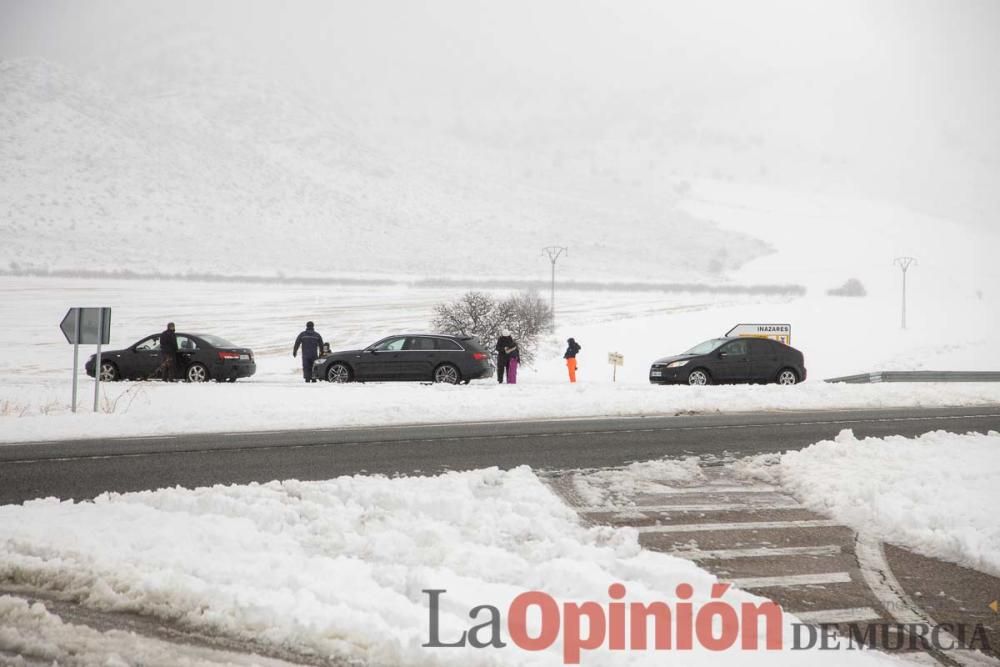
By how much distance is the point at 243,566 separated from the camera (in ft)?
18.7

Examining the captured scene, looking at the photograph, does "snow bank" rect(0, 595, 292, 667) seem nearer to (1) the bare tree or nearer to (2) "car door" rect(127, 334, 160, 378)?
(2) "car door" rect(127, 334, 160, 378)

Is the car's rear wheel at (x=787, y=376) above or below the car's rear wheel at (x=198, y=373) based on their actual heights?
above

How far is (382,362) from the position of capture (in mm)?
23141

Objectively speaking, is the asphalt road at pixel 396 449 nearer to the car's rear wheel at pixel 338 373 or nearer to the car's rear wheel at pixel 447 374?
the car's rear wheel at pixel 447 374

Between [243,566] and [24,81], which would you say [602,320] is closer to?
[243,566]

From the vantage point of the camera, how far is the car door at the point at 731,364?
23453mm

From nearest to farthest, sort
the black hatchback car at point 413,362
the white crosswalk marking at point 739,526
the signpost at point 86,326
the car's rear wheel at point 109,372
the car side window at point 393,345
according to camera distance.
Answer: the white crosswalk marking at point 739,526
the signpost at point 86,326
the black hatchback car at point 413,362
the car side window at point 393,345
the car's rear wheel at point 109,372

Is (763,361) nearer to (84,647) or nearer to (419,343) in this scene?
(419,343)

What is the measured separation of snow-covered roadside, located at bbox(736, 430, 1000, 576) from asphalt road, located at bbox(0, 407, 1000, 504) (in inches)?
53.1

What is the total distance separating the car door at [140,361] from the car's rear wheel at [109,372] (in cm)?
23

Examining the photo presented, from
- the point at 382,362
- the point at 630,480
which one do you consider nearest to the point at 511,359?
the point at 382,362

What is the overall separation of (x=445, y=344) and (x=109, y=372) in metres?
9.71

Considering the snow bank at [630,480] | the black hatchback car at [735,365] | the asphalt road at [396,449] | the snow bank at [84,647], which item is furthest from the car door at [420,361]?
the snow bank at [84,647]

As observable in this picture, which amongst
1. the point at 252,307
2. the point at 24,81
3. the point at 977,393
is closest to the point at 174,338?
the point at 977,393
